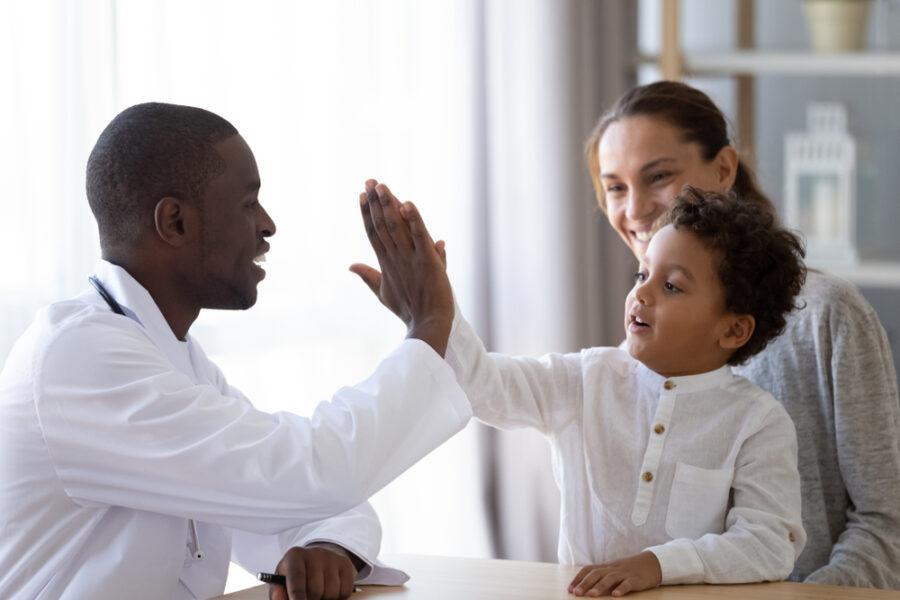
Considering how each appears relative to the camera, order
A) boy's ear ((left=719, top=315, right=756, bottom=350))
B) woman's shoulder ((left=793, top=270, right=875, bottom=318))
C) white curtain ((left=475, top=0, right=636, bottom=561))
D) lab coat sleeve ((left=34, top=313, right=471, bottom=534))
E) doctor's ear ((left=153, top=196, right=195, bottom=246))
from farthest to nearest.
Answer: white curtain ((left=475, top=0, right=636, bottom=561)) < woman's shoulder ((left=793, top=270, right=875, bottom=318)) < boy's ear ((left=719, top=315, right=756, bottom=350)) < doctor's ear ((left=153, top=196, right=195, bottom=246)) < lab coat sleeve ((left=34, top=313, right=471, bottom=534))

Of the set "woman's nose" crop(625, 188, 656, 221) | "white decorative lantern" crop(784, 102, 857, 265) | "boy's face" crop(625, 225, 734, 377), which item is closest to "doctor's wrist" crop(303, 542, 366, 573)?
"boy's face" crop(625, 225, 734, 377)

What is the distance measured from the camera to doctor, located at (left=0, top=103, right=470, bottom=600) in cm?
111

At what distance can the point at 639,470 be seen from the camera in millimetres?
1435

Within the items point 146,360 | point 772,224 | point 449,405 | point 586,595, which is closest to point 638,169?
point 772,224

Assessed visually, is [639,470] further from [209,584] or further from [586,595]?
[209,584]

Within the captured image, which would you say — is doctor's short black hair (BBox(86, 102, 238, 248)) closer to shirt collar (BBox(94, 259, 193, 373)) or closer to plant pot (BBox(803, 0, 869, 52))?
shirt collar (BBox(94, 259, 193, 373))

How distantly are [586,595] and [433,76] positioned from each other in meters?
1.70

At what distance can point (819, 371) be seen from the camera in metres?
1.60

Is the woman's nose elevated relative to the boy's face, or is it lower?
elevated

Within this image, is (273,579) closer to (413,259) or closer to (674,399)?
(413,259)

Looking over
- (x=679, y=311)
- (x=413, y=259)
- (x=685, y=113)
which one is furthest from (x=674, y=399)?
(x=685, y=113)

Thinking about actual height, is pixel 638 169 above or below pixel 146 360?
above

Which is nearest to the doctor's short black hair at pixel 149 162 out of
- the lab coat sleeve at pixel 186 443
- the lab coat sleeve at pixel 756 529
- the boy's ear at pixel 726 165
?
the lab coat sleeve at pixel 186 443

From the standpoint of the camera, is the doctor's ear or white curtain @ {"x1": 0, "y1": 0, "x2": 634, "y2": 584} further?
white curtain @ {"x1": 0, "y1": 0, "x2": 634, "y2": 584}
